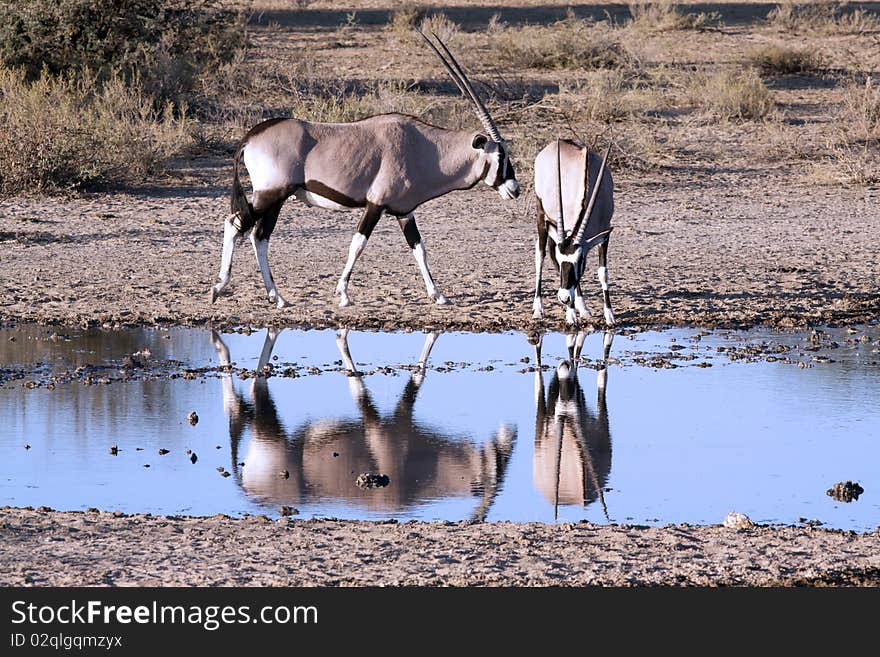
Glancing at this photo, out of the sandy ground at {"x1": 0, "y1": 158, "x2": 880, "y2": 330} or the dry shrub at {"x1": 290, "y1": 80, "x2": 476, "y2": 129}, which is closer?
the sandy ground at {"x1": 0, "y1": 158, "x2": 880, "y2": 330}

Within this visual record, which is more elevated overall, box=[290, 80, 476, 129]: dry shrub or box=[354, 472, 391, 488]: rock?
box=[290, 80, 476, 129]: dry shrub

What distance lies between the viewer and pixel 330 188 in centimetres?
984

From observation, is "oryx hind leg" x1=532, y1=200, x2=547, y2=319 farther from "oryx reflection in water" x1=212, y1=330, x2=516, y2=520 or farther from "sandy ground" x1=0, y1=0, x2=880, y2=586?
"oryx reflection in water" x1=212, y1=330, x2=516, y2=520

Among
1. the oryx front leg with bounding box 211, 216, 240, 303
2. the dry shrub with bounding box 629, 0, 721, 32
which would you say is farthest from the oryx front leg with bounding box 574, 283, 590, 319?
the dry shrub with bounding box 629, 0, 721, 32

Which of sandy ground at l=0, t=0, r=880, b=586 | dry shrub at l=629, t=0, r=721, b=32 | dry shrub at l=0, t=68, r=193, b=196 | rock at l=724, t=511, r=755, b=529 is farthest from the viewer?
dry shrub at l=629, t=0, r=721, b=32

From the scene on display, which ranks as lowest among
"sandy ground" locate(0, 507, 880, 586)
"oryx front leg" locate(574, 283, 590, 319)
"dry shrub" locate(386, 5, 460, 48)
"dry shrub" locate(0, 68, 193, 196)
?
"sandy ground" locate(0, 507, 880, 586)

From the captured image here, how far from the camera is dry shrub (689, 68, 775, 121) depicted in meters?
18.1

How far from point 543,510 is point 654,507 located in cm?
47

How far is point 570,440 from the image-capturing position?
7.32 metres

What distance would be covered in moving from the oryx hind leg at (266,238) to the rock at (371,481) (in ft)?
12.3

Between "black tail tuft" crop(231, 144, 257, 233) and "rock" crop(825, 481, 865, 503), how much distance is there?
486 cm

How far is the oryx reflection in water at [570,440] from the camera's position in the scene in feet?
21.3

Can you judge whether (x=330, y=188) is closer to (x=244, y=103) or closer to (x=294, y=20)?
(x=244, y=103)

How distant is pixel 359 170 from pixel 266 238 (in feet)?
2.70
